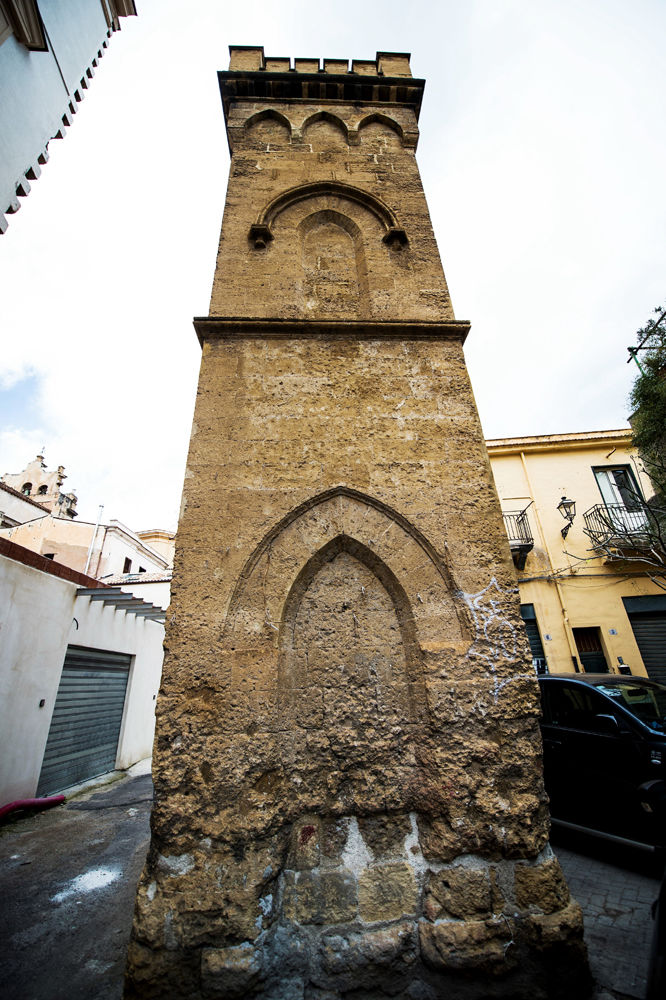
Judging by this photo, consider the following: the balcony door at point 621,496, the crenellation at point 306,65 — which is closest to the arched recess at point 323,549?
the crenellation at point 306,65

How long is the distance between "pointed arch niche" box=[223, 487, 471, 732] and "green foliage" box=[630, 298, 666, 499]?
862 centimetres

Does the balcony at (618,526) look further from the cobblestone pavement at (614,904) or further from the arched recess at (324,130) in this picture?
→ the arched recess at (324,130)

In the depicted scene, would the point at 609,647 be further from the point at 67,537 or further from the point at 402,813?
the point at 67,537

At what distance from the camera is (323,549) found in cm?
284

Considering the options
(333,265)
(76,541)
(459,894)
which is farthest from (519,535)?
(76,541)

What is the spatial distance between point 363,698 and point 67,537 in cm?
1834

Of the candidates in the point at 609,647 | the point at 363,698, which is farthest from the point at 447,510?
the point at 609,647

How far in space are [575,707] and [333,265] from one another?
5.45 metres

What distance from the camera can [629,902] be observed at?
318 centimetres

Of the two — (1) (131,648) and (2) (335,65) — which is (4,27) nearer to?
(2) (335,65)

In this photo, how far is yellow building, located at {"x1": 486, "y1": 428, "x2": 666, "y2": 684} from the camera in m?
10.2

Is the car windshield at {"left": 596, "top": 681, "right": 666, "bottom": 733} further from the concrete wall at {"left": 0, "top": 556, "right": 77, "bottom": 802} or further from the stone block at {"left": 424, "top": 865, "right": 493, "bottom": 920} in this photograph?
the concrete wall at {"left": 0, "top": 556, "right": 77, "bottom": 802}

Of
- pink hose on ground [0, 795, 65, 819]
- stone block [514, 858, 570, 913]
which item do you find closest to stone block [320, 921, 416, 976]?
stone block [514, 858, 570, 913]

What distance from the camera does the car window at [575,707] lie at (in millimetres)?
4338
